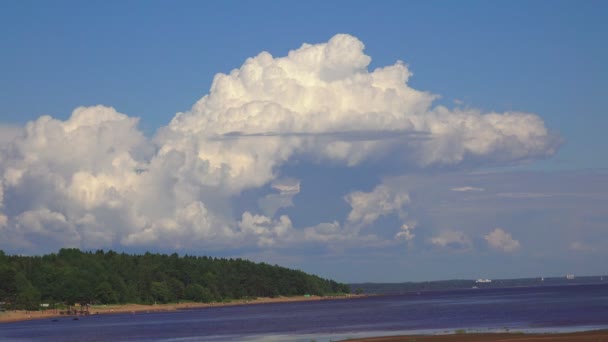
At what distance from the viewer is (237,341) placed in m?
111

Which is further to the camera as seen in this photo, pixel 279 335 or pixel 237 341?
pixel 279 335

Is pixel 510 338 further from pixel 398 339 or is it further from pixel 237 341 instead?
pixel 237 341

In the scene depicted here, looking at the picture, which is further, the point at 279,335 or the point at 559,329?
the point at 279,335

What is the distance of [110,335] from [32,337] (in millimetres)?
14013

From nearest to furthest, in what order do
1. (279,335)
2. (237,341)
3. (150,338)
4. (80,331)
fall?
(237,341), (279,335), (150,338), (80,331)

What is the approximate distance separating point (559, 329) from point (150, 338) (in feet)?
182

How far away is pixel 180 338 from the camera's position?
124188 millimetres

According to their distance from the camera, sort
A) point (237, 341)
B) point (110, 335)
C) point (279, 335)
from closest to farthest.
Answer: point (237, 341) → point (279, 335) → point (110, 335)

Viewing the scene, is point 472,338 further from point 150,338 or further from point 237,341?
point 150,338

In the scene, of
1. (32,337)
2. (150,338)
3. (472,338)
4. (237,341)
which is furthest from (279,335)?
(32,337)

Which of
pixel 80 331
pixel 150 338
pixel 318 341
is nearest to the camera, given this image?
pixel 318 341

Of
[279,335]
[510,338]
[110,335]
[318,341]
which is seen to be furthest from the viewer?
[110,335]

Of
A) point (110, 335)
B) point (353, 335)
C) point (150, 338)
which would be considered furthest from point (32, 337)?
point (353, 335)

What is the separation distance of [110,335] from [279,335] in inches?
1339
